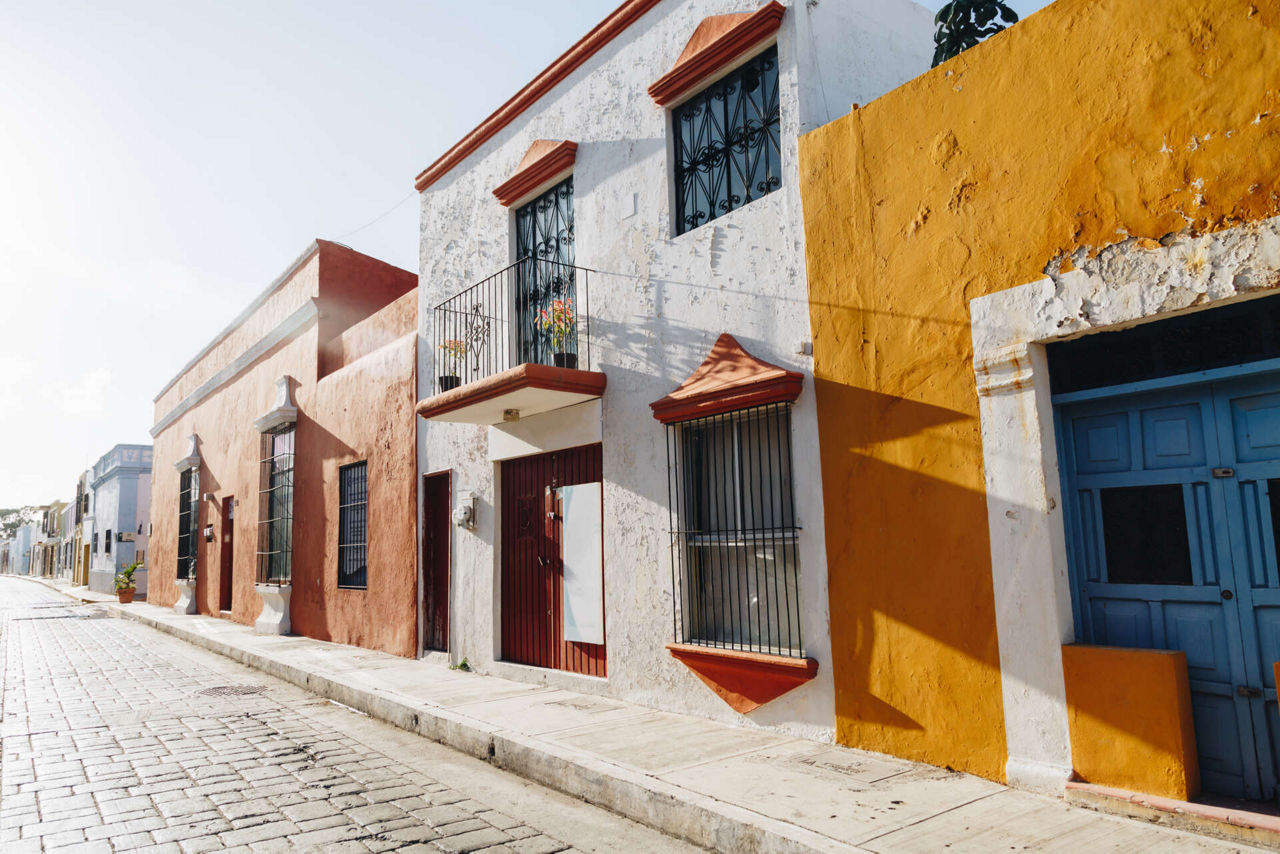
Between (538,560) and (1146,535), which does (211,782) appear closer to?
(538,560)

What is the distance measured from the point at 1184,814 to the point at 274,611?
13.7m

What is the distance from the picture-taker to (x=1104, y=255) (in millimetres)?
4309

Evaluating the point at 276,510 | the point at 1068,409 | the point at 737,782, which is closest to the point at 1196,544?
the point at 1068,409

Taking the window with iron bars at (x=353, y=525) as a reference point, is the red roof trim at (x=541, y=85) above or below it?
above

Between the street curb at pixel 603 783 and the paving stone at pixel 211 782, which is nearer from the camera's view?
the street curb at pixel 603 783

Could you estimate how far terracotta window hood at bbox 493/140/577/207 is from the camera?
845 centimetres

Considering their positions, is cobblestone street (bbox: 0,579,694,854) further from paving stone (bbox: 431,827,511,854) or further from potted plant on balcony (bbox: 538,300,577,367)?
potted plant on balcony (bbox: 538,300,577,367)

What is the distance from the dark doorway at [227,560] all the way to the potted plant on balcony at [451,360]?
1045cm

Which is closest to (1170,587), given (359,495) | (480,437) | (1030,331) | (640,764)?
(1030,331)

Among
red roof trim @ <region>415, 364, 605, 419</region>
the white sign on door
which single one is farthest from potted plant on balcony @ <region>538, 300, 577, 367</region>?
the white sign on door

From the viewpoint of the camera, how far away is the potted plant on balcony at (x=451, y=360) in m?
9.16

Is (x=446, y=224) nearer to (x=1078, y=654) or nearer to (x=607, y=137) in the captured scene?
(x=607, y=137)

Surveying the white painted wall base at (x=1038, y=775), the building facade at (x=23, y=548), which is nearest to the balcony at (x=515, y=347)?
the white painted wall base at (x=1038, y=775)

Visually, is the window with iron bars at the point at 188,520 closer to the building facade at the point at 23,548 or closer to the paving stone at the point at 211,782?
the paving stone at the point at 211,782
